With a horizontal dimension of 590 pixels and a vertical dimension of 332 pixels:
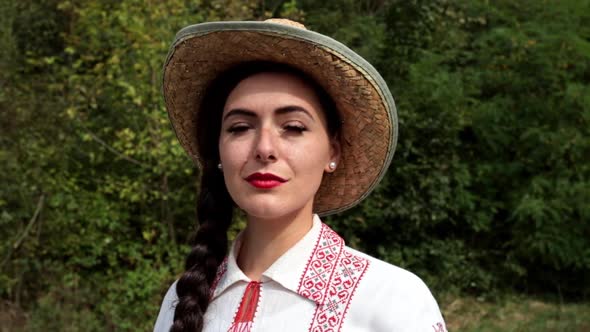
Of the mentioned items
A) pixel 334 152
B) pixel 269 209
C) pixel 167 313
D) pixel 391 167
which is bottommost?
pixel 391 167

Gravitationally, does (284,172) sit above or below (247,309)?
above

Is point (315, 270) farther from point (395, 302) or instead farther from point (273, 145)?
point (273, 145)

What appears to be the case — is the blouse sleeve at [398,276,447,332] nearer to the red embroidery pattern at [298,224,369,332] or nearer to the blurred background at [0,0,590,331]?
the red embroidery pattern at [298,224,369,332]

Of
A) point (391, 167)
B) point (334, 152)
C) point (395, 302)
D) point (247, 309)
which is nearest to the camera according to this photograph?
point (395, 302)

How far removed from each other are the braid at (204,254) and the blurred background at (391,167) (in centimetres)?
329

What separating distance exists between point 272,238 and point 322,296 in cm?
22

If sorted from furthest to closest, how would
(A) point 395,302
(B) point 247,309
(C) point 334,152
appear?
(C) point 334,152 → (B) point 247,309 → (A) point 395,302

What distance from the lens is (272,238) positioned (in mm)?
1855

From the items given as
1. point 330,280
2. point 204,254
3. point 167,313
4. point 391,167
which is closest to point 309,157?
point 330,280

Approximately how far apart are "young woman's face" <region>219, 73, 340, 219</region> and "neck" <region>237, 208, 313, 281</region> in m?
0.07

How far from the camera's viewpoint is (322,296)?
1707mm

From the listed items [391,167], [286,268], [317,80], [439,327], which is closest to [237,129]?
[317,80]

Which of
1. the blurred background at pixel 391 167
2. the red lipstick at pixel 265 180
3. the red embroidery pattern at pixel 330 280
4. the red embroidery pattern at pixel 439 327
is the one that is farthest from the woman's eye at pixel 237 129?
the blurred background at pixel 391 167

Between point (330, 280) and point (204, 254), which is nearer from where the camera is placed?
point (330, 280)
